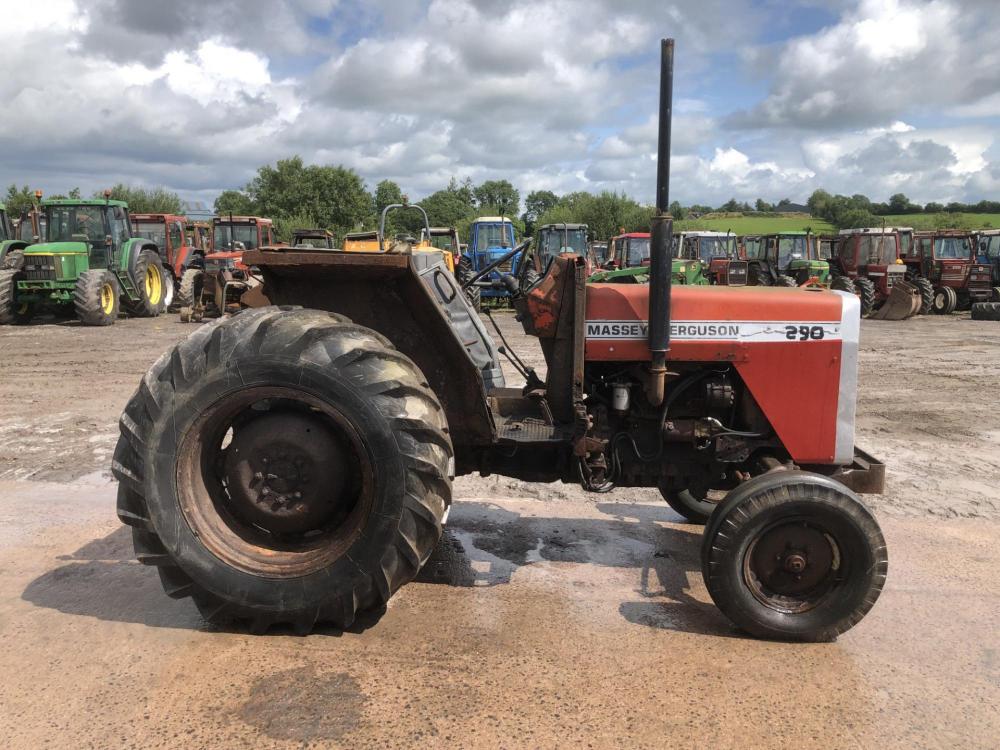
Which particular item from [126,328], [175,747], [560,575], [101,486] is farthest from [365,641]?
[126,328]

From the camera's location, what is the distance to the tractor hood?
1439 centimetres

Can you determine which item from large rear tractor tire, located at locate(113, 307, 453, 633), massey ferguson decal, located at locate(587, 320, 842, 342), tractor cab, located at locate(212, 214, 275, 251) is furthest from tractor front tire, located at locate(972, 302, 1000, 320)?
large rear tractor tire, located at locate(113, 307, 453, 633)

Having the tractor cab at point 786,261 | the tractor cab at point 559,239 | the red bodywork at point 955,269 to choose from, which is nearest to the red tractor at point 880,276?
the red bodywork at point 955,269

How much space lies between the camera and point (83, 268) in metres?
14.9

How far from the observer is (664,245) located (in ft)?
10.1

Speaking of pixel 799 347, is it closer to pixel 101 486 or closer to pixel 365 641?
pixel 365 641

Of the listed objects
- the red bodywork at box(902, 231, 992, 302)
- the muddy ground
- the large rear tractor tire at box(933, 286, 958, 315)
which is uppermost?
the red bodywork at box(902, 231, 992, 302)

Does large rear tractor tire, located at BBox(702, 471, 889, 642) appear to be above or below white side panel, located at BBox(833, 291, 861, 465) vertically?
Answer: below

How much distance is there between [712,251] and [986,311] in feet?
22.0

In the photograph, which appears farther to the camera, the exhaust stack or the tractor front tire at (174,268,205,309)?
the tractor front tire at (174,268,205,309)

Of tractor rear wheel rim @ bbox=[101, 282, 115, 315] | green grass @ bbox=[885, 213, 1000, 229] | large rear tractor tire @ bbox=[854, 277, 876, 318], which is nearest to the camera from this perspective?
tractor rear wheel rim @ bbox=[101, 282, 115, 315]

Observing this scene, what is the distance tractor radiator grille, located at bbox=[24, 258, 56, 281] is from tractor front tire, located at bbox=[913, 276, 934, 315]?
20188mm

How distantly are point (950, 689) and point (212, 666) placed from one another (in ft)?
9.05

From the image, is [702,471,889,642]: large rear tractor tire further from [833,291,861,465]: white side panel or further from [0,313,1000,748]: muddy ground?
[833,291,861,465]: white side panel
